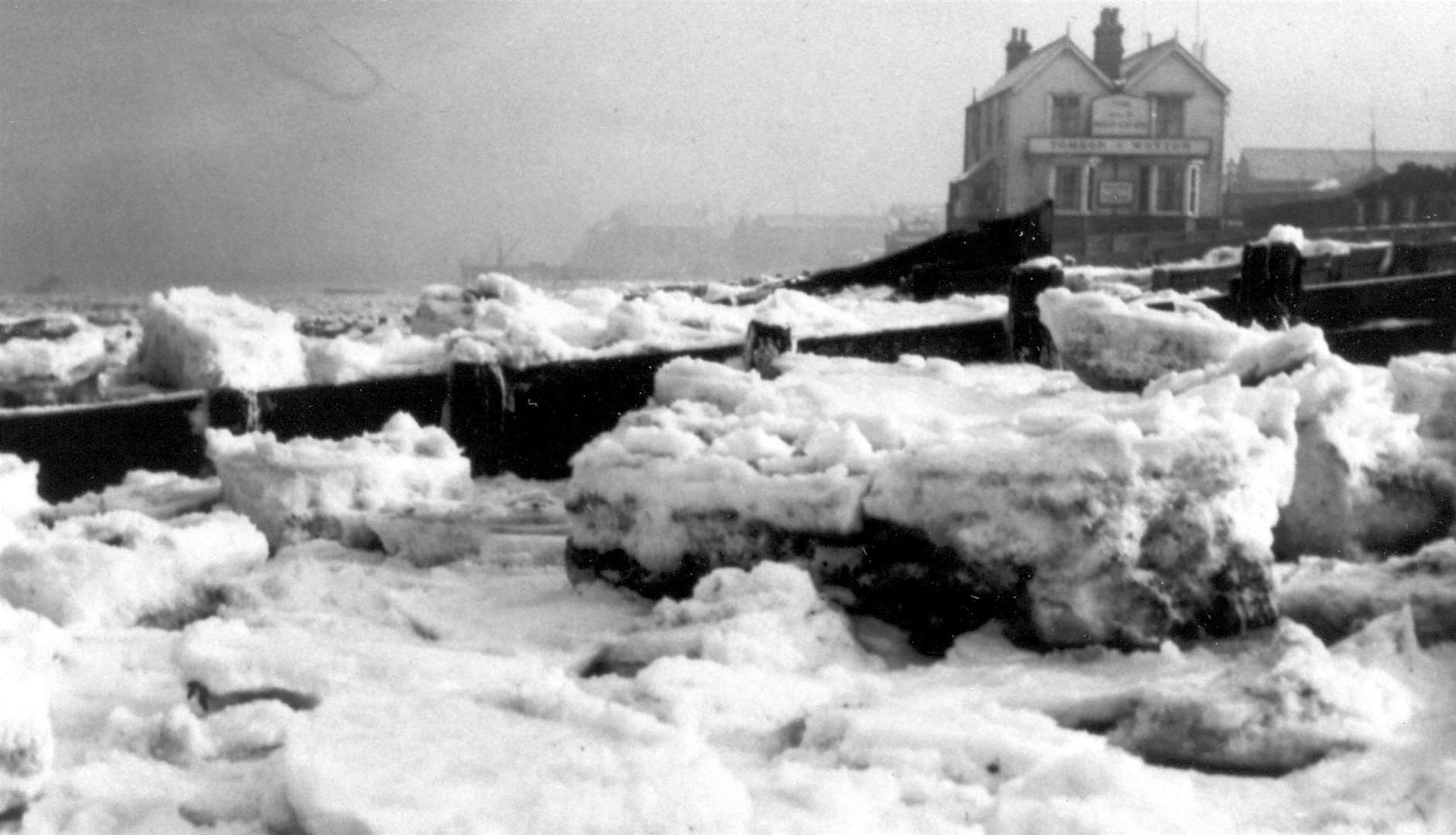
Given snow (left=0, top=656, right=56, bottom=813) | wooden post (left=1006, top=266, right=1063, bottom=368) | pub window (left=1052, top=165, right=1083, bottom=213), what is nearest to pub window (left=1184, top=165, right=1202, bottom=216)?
pub window (left=1052, top=165, right=1083, bottom=213)

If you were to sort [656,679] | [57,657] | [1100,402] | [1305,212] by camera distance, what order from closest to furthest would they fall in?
[656,679], [57,657], [1100,402], [1305,212]

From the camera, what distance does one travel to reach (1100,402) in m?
6.28

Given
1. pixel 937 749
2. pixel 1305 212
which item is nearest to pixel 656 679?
pixel 937 749

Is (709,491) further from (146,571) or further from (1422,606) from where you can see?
(1422,606)

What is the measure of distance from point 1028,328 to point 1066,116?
3778 cm

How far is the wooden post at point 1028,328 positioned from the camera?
887 cm

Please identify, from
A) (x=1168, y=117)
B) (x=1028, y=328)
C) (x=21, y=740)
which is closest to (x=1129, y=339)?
(x=1028, y=328)

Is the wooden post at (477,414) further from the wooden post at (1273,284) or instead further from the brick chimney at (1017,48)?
the brick chimney at (1017,48)

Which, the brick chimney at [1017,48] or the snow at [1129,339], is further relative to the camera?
the brick chimney at [1017,48]

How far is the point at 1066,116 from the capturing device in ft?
146

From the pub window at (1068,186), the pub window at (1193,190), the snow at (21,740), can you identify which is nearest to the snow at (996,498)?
the snow at (21,740)

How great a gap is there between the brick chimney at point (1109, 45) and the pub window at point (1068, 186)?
3907 mm

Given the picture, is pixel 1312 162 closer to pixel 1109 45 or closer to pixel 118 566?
pixel 1109 45

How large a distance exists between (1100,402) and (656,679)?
3399 mm
